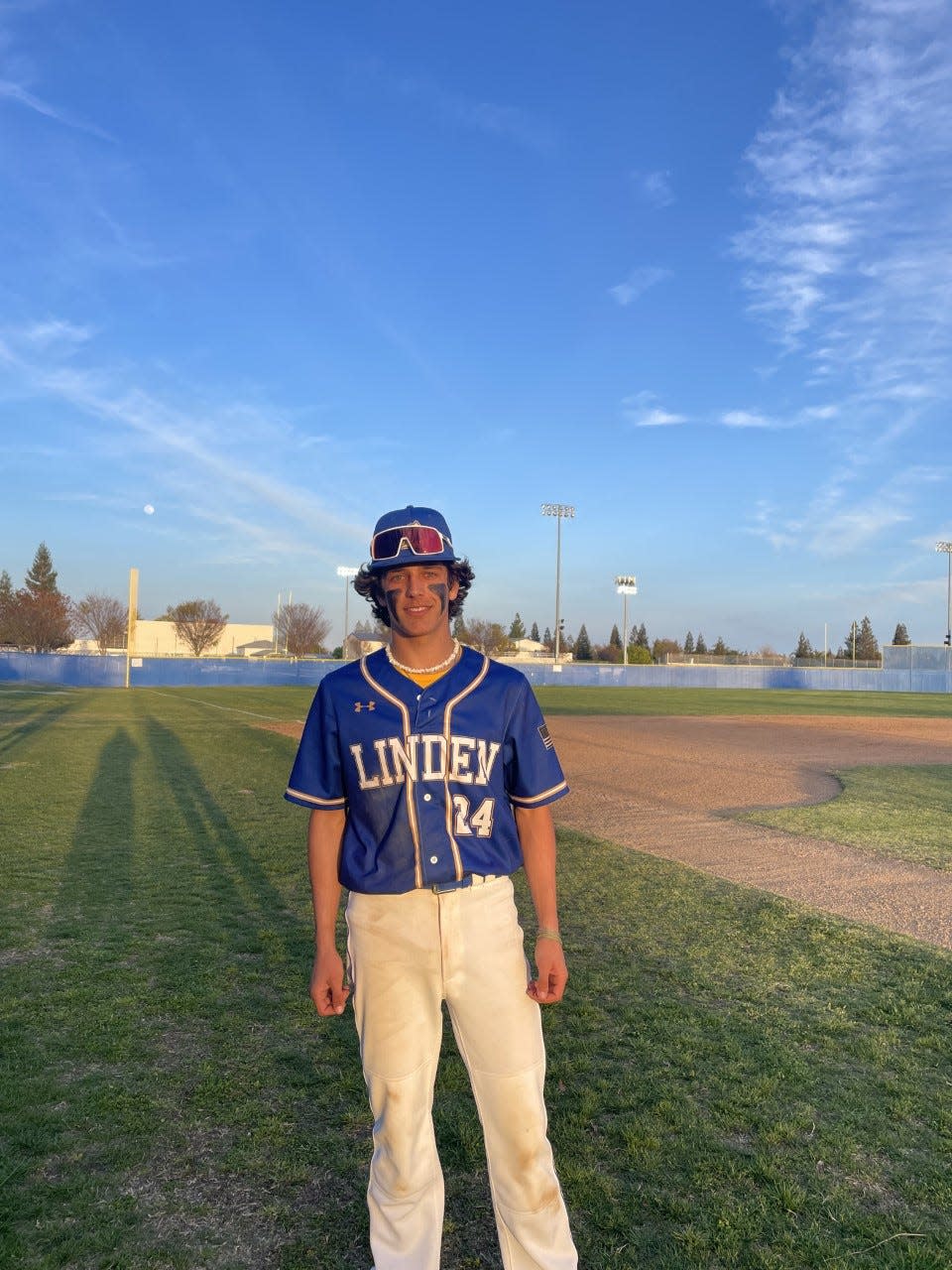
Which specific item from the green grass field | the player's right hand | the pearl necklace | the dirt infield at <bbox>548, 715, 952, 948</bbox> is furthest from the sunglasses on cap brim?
the dirt infield at <bbox>548, 715, 952, 948</bbox>

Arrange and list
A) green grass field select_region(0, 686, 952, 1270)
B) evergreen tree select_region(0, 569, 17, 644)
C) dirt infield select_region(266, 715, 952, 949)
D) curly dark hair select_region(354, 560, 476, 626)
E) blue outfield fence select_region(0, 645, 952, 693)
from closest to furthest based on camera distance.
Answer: curly dark hair select_region(354, 560, 476, 626)
green grass field select_region(0, 686, 952, 1270)
dirt infield select_region(266, 715, 952, 949)
blue outfield fence select_region(0, 645, 952, 693)
evergreen tree select_region(0, 569, 17, 644)

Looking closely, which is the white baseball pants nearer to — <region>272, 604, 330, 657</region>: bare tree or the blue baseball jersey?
the blue baseball jersey

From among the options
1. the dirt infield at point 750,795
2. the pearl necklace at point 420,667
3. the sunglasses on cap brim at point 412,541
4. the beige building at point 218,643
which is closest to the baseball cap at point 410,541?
the sunglasses on cap brim at point 412,541

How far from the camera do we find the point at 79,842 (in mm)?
8609

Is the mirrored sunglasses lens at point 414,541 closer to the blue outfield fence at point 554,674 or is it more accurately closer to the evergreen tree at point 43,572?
the blue outfield fence at point 554,674

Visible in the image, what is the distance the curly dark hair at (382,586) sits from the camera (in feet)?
8.34

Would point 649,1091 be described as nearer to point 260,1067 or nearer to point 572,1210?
point 572,1210

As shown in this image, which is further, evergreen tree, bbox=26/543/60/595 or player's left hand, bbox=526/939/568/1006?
evergreen tree, bbox=26/543/60/595

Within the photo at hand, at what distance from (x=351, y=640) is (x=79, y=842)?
62.1m

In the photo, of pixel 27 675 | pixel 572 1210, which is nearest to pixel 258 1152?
pixel 572 1210

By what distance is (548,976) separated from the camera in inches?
87.5

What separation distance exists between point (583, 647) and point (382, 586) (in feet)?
368

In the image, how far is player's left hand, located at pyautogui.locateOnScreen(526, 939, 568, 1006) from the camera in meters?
2.20

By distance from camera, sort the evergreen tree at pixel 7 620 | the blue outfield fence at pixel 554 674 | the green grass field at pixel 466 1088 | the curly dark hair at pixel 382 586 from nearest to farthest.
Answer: the curly dark hair at pixel 382 586, the green grass field at pixel 466 1088, the blue outfield fence at pixel 554 674, the evergreen tree at pixel 7 620
